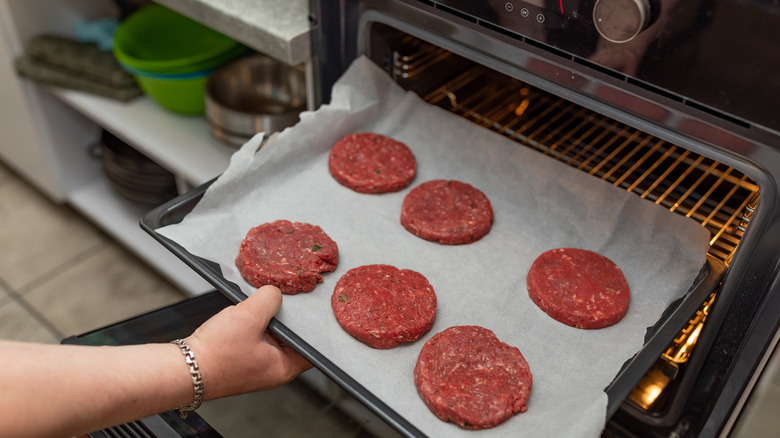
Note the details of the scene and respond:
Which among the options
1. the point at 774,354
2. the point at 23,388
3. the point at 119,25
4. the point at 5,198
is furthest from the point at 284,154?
the point at 5,198

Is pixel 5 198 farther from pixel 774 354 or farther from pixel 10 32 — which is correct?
pixel 774 354

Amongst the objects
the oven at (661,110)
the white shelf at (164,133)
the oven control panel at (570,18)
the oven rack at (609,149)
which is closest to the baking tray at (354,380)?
the oven at (661,110)

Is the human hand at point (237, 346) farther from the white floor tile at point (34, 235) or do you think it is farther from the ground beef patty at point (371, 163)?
the white floor tile at point (34, 235)

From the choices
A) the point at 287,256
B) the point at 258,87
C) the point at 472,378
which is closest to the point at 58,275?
the point at 258,87

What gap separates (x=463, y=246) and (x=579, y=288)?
0.21 m

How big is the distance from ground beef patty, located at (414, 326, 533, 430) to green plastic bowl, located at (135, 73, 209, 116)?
3.77 ft

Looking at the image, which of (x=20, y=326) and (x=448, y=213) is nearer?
(x=448, y=213)

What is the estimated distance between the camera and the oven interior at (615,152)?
1.11 meters

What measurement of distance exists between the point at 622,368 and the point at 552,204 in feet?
1.14

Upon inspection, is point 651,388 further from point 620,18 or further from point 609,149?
point 620,18

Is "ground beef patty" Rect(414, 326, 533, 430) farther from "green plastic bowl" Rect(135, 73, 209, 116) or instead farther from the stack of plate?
the stack of plate

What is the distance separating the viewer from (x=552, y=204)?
3.84 ft

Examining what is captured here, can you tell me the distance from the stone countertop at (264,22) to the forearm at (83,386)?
0.62 meters

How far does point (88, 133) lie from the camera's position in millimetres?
2232
